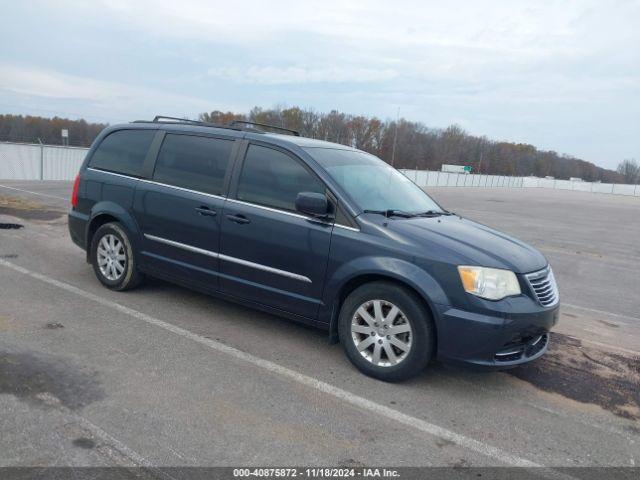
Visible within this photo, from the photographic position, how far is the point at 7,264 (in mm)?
6812

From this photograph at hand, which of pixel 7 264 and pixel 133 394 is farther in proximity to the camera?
pixel 7 264

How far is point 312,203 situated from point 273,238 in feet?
1.76

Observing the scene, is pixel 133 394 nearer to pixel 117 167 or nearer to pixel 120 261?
pixel 120 261

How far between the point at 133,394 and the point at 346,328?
165 centimetres

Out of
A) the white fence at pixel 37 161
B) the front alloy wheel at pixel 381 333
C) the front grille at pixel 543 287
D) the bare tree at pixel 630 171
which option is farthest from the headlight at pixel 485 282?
the bare tree at pixel 630 171

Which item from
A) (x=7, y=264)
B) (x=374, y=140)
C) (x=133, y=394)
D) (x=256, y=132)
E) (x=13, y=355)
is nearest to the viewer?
(x=133, y=394)

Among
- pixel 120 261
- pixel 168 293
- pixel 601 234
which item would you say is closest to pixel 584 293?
pixel 168 293

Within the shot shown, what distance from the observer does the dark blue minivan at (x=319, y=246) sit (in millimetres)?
3967

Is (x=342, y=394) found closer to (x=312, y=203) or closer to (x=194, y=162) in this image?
(x=312, y=203)

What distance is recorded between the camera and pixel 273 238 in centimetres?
464

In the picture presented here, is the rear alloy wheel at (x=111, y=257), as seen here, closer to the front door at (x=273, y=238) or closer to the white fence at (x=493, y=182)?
the front door at (x=273, y=238)

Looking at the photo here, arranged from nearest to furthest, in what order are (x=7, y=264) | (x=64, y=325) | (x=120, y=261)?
(x=64, y=325), (x=120, y=261), (x=7, y=264)

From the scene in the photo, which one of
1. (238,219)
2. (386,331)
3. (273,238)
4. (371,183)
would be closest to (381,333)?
(386,331)

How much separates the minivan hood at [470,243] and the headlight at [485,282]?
0.18 feet
